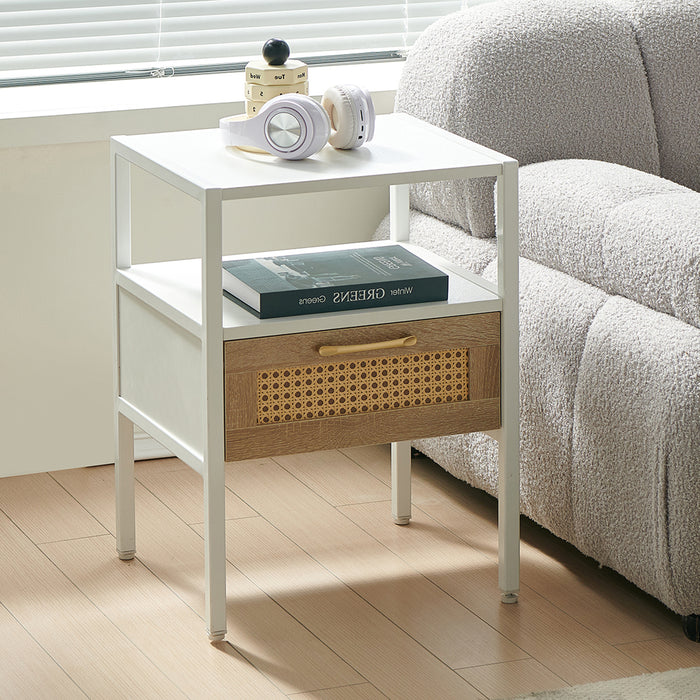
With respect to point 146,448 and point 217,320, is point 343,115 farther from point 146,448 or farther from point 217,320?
point 146,448

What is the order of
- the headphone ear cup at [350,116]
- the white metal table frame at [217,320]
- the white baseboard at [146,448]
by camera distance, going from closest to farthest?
the white metal table frame at [217,320] → the headphone ear cup at [350,116] → the white baseboard at [146,448]

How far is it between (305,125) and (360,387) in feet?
1.02

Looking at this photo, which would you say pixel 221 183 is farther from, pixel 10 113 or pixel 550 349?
pixel 10 113

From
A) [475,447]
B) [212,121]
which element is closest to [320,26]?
[212,121]

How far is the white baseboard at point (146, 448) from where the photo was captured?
88.5 inches

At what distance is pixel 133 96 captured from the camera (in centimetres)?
219

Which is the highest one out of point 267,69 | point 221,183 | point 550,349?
point 267,69

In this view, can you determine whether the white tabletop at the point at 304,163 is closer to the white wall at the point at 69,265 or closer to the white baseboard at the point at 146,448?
the white wall at the point at 69,265

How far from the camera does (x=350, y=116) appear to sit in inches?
65.3

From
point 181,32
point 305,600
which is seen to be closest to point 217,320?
point 305,600

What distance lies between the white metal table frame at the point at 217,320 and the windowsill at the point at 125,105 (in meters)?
0.32

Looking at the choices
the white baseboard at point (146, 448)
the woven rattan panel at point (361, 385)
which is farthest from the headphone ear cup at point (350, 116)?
the white baseboard at point (146, 448)

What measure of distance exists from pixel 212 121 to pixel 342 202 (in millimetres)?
257

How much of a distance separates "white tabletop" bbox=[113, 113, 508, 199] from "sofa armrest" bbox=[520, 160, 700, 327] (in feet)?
0.46
